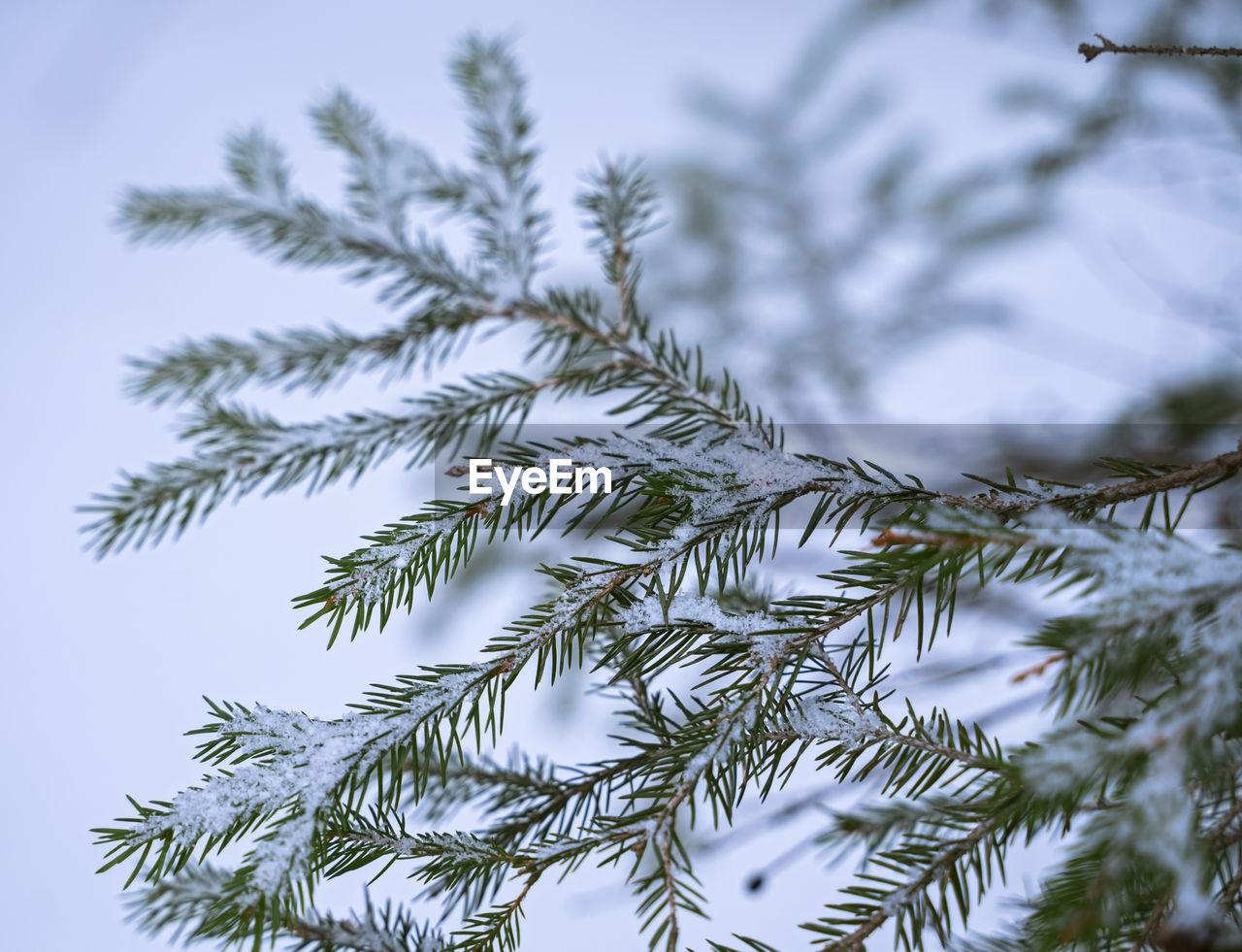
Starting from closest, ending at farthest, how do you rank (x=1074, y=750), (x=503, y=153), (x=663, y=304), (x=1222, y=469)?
(x=1074, y=750) → (x=1222, y=469) → (x=503, y=153) → (x=663, y=304)

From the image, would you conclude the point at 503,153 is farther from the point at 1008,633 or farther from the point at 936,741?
the point at 1008,633

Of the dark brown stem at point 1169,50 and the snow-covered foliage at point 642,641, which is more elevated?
the dark brown stem at point 1169,50

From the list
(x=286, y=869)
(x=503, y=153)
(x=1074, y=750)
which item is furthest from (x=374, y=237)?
(x=1074, y=750)

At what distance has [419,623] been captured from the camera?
3.08 ft

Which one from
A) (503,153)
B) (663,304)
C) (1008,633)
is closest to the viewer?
(503,153)

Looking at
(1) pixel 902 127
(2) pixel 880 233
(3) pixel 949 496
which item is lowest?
(3) pixel 949 496

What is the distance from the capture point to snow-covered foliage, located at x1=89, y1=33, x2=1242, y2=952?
0.24 meters

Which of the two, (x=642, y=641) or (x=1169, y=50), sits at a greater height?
(x=1169, y=50)

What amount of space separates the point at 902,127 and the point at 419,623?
3.50ft

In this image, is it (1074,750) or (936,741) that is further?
(936,741)

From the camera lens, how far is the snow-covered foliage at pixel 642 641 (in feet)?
0.78

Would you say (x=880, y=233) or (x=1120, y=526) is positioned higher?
(x=880, y=233)

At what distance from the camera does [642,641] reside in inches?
16.3

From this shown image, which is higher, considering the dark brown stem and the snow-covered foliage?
the dark brown stem
